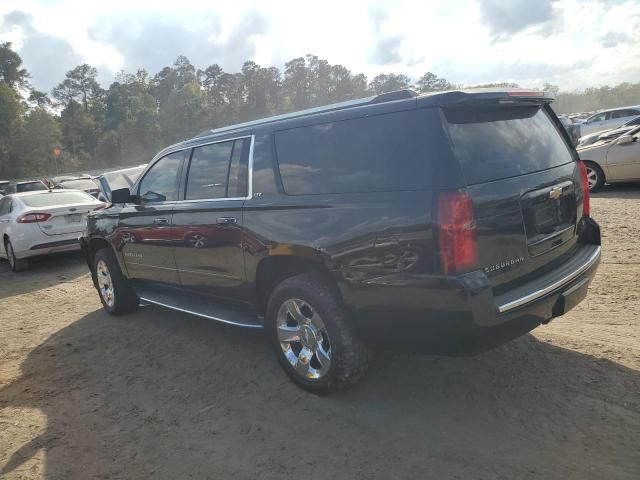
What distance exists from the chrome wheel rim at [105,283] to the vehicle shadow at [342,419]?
1.59m

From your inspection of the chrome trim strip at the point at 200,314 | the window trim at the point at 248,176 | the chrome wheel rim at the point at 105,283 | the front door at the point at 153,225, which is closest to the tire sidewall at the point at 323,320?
the chrome trim strip at the point at 200,314

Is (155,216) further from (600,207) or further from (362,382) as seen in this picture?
(600,207)

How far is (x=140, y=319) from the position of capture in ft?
19.1

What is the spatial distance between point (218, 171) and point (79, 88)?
355 feet

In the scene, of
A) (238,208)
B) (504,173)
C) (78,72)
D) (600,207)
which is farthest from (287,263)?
(78,72)

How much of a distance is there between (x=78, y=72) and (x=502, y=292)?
111 metres

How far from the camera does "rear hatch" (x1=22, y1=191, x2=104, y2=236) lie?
9125mm

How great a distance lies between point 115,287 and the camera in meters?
5.82

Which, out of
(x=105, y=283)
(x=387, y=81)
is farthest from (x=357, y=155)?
(x=387, y=81)

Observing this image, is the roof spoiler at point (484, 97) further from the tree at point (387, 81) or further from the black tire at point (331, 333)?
the tree at point (387, 81)

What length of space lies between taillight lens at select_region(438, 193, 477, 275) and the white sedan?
26.3 ft

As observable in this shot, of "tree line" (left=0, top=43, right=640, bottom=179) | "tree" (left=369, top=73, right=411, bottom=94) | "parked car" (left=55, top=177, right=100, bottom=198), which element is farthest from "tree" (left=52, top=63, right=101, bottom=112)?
"parked car" (left=55, top=177, right=100, bottom=198)

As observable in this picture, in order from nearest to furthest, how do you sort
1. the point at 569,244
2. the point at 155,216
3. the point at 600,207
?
the point at 569,244
the point at 155,216
the point at 600,207

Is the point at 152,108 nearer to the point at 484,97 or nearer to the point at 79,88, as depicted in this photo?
the point at 79,88
